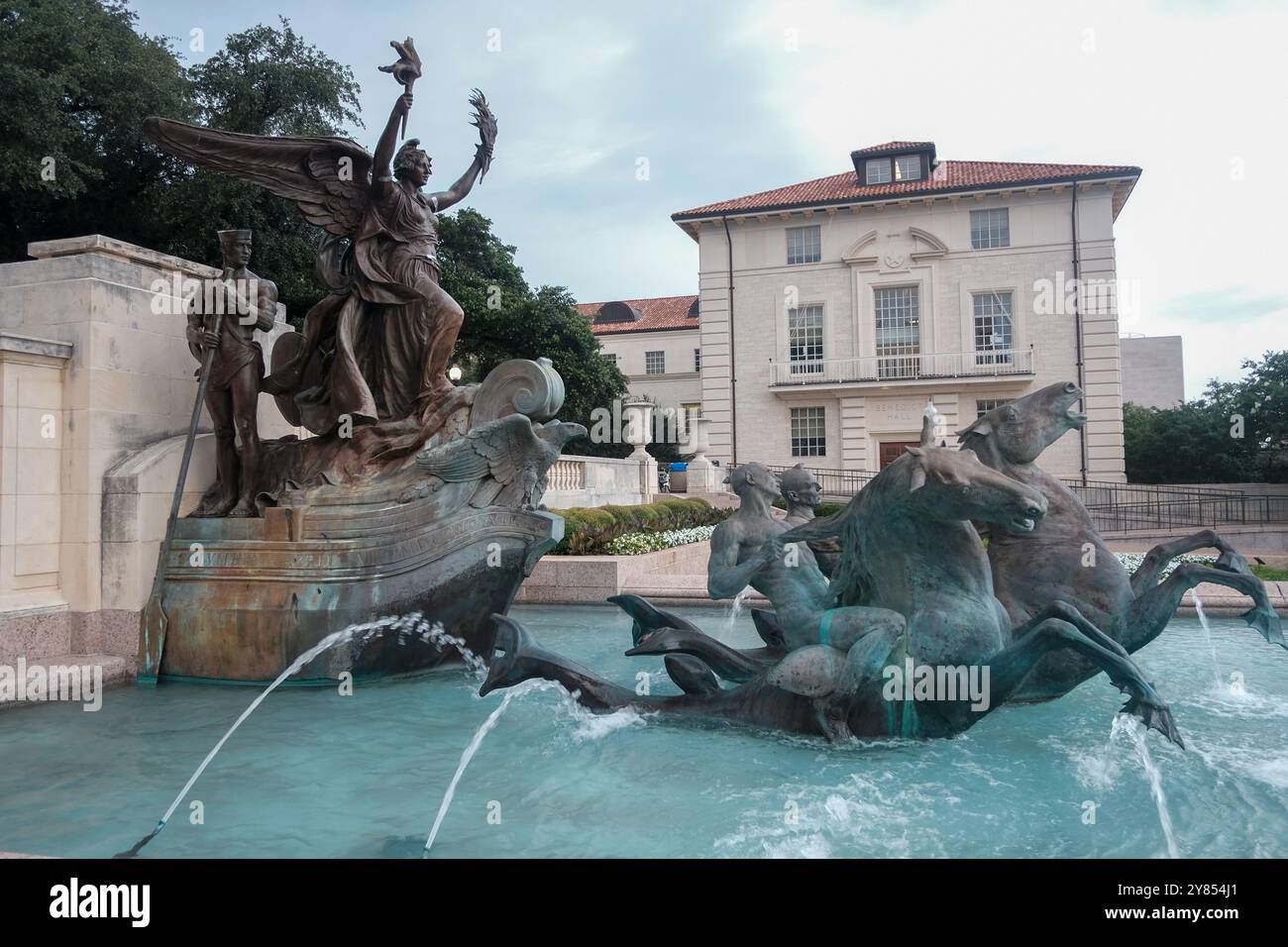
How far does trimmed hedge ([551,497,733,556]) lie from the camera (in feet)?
40.7

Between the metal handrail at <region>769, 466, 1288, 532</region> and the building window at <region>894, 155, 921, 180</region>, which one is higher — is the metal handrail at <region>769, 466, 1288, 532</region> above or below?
below

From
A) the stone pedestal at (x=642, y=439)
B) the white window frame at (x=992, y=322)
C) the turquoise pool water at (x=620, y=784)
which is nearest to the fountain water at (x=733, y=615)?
the turquoise pool water at (x=620, y=784)

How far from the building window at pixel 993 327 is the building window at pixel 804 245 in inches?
255

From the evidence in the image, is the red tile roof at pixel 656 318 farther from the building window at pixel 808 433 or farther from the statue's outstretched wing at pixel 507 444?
the statue's outstretched wing at pixel 507 444

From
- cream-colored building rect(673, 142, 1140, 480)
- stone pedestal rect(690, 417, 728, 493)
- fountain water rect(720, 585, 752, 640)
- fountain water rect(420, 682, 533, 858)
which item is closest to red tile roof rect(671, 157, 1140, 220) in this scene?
cream-colored building rect(673, 142, 1140, 480)

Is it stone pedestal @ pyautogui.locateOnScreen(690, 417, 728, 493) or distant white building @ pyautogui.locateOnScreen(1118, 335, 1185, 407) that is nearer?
stone pedestal @ pyautogui.locateOnScreen(690, 417, 728, 493)

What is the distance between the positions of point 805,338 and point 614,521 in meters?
23.5

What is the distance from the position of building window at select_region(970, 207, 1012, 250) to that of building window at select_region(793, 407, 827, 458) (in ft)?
28.6

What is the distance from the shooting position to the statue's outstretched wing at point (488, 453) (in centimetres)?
684

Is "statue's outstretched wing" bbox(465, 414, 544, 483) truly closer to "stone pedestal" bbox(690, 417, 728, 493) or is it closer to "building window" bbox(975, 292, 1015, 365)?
"stone pedestal" bbox(690, 417, 728, 493)

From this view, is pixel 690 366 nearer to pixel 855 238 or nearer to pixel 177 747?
pixel 855 238

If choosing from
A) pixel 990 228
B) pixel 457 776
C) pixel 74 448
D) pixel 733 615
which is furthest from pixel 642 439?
pixel 457 776

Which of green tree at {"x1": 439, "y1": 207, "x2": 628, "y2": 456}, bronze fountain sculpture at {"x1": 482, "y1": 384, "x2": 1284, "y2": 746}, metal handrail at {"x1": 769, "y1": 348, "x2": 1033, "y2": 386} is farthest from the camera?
metal handrail at {"x1": 769, "y1": 348, "x2": 1033, "y2": 386}

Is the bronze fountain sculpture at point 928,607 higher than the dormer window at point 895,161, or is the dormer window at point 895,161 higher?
the dormer window at point 895,161
